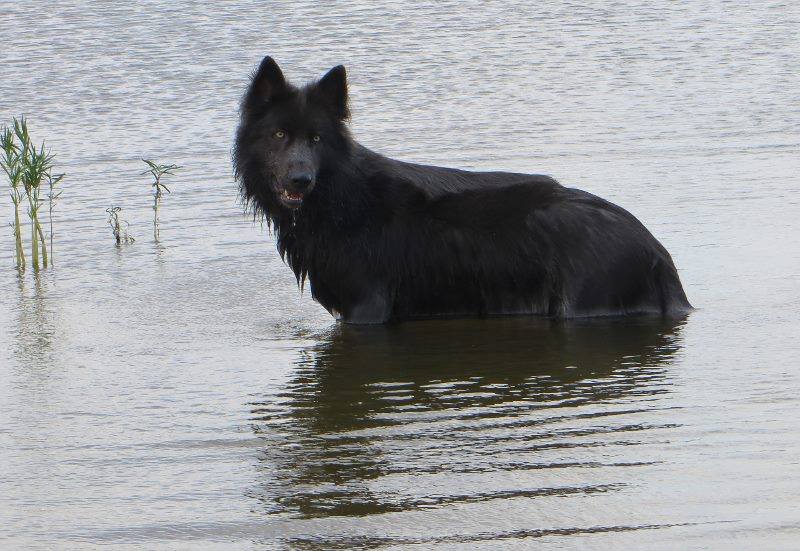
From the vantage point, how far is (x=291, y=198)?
7465 millimetres

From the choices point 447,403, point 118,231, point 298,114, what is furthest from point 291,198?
point 118,231

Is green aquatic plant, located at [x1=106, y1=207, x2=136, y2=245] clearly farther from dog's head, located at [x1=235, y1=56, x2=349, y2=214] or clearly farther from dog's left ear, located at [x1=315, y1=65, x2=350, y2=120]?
dog's left ear, located at [x1=315, y1=65, x2=350, y2=120]

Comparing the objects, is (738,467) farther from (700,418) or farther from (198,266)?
(198,266)

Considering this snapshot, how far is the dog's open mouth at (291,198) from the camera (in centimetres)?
742

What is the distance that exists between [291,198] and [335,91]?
0.67 meters

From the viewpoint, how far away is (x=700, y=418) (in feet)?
17.0

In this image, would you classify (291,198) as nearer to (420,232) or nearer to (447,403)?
(420,232)

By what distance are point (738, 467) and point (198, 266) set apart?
4981mm

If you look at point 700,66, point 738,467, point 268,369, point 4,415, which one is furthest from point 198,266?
point 700,66

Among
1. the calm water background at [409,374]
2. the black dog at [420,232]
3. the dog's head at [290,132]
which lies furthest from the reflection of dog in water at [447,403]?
the dog's head at [290,132]

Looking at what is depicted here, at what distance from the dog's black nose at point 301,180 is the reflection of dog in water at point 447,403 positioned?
0.83m

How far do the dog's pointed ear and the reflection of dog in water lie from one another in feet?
4.55

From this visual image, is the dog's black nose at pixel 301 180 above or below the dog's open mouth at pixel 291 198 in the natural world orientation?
above

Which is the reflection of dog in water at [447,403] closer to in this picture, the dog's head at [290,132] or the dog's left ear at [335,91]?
the dog's head at [290,132]
